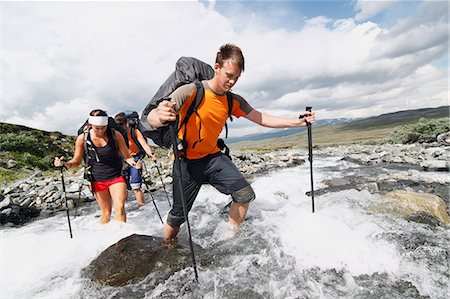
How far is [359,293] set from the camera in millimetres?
3998

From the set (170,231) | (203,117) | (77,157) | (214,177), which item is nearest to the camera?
(203,117)

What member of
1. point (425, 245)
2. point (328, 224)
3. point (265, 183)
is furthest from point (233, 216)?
point (265, 183)

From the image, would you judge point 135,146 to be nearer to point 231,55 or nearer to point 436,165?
point 231,55

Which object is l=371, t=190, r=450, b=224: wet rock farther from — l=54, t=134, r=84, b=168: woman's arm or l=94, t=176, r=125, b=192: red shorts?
l=54, t=134, r=84, b=168: woman's arm

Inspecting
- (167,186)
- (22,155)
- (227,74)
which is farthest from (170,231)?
(22,155)

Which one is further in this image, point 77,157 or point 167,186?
point 167,186

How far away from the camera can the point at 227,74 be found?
4840 mm

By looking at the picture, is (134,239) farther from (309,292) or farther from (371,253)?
(371,253)

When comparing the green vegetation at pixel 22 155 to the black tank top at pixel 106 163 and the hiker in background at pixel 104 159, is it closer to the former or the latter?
the hiker in background at pixel 104 159

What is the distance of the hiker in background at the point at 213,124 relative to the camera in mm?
4809

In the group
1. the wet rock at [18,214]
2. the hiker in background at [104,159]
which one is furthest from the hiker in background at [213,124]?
the wet rock at [18,214]

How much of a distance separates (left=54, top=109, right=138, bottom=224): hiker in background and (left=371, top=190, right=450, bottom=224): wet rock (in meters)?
6.53

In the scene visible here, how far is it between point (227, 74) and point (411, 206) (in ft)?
18.4

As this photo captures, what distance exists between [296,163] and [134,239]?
19365mm
